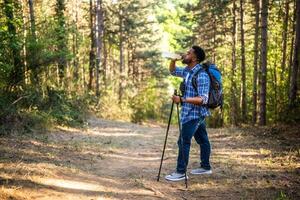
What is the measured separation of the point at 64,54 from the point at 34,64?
1454 millimetres

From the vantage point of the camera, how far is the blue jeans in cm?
725

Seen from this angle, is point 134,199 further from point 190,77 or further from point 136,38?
point 136,38

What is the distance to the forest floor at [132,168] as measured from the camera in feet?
20.9

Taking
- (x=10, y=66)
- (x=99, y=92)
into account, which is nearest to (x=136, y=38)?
(x=99, y=92)

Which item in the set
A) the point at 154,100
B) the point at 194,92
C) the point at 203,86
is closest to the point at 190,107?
the point at 194,92

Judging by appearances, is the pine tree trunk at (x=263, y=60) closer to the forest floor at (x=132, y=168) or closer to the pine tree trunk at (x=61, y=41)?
the forest floor at (x=132, y=168)

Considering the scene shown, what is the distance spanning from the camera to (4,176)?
621cm

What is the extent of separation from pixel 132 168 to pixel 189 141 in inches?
76.3

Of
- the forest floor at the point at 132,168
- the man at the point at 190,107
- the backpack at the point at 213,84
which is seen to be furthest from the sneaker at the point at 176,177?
the backpack at the point at 213,84

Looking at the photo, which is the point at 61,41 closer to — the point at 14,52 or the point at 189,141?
the point at 14,52

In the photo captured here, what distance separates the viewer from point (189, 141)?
7.29m

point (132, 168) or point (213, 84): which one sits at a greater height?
point (213, 84)

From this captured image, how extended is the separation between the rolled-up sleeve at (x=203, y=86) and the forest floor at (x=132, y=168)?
1.61 metres

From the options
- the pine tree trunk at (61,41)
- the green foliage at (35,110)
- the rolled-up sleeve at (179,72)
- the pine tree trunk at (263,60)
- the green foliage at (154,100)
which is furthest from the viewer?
the green foliage at (154,100)
